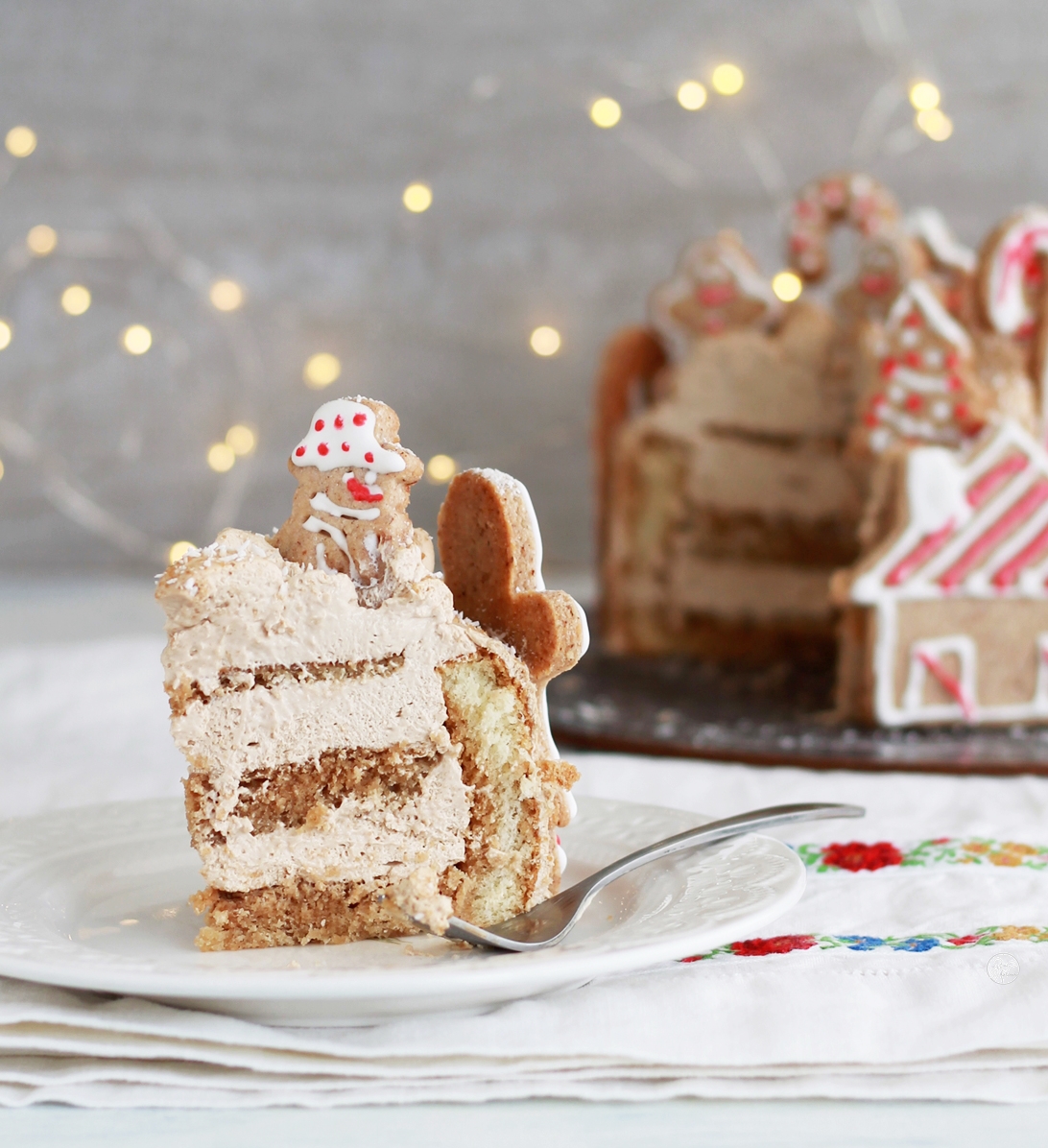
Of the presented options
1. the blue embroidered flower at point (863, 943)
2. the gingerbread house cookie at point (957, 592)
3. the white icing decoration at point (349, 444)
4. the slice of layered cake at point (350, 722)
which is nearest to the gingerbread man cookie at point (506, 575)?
the slice of layered cake at point (350, 722)

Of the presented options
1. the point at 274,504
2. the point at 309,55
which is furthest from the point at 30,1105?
the point at 309,55

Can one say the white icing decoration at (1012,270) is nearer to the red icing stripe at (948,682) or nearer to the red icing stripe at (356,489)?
the red icing stripe at (948,682)

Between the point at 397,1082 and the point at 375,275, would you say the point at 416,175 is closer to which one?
the point at 375,275

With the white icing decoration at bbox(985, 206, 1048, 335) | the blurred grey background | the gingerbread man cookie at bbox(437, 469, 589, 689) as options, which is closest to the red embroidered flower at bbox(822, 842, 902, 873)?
the gingerbread man cookie at bbox(437, 469, 589, 689)

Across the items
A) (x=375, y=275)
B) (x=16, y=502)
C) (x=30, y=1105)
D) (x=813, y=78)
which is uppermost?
(x=813, y=78)

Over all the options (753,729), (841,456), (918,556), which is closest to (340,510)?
(753,729)
